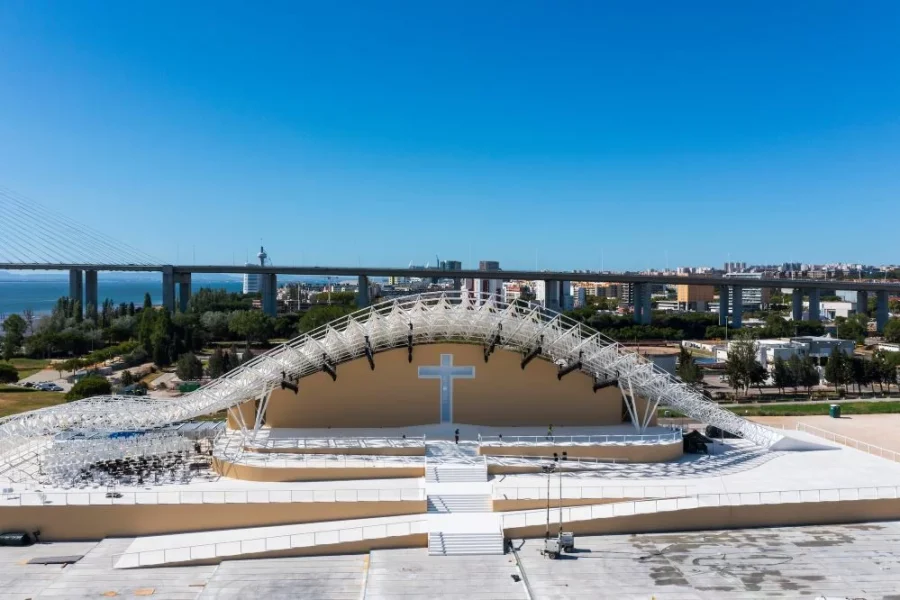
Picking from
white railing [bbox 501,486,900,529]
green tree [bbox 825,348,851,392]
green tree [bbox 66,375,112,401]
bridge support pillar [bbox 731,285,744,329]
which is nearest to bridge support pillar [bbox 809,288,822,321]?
bridge support pillar [bbox 731,285,744,329]

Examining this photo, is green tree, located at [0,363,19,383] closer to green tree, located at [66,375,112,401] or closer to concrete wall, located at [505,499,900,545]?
green tree, located at [66,375,112,401]

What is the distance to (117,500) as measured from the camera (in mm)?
23984

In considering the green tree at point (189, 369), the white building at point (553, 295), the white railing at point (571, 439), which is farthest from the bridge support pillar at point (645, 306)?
the white railing at point (571, 439)

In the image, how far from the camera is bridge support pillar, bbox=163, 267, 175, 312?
107375mm

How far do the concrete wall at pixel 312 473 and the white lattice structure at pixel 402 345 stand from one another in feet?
13.1

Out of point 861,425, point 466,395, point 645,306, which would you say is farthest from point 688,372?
point 645,306

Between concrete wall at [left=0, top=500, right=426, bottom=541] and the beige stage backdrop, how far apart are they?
23.5 ft

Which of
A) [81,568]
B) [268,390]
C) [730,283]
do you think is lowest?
[81,568]

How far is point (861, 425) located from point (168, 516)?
4099 centimetres

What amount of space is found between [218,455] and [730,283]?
315 ft

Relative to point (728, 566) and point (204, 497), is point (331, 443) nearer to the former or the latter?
point (204, 497)

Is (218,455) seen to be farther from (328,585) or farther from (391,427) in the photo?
(328,585)

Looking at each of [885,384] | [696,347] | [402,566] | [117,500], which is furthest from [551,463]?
[696,347]

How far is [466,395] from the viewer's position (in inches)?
1235
